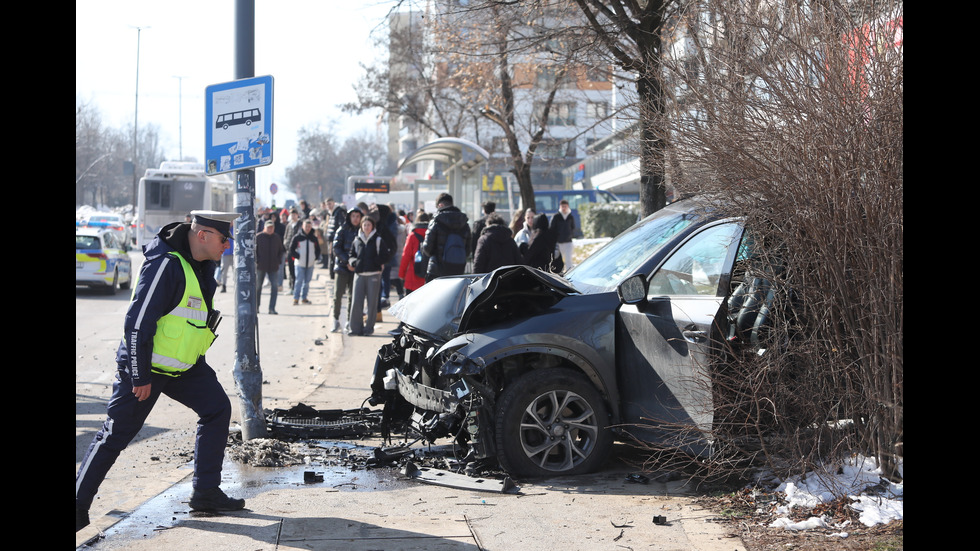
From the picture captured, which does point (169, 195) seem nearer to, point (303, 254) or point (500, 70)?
point (303, 254)

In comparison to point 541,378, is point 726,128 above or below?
above

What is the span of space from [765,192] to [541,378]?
1866 millimetres

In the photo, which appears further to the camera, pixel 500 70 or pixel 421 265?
pixel 500 70

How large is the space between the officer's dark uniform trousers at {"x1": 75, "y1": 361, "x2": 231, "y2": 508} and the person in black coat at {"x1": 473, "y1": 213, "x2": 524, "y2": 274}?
20.0 feet

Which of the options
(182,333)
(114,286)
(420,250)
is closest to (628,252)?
(182,333)

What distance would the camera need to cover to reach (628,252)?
675 cm

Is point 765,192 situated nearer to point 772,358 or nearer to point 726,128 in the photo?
point 726,128

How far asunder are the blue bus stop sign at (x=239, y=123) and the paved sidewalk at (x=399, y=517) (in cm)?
229

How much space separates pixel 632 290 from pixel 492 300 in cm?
95

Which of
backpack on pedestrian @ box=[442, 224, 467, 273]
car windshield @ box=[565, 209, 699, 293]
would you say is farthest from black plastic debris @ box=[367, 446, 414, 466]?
backpack on pedestrian @ box=[442, 224, 467, 273]

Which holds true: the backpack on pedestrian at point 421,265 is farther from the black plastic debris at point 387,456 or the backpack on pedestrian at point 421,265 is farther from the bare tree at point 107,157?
the bare tree at point 107,157

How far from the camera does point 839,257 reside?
4.88 metres

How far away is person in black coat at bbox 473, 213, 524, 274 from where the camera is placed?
37.3 feet
